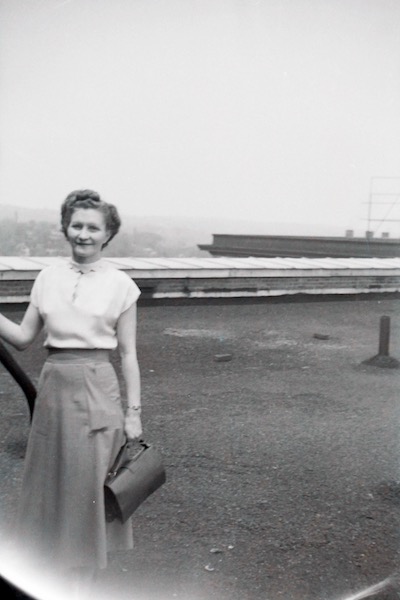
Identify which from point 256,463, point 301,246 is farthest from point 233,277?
point 301,246

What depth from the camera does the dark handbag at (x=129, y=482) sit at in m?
2.90

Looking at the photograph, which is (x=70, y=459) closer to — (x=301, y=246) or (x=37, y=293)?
(x=37, y=293)

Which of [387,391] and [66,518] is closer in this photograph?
[66,518]

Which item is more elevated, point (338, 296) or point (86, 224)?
point (86, 224)

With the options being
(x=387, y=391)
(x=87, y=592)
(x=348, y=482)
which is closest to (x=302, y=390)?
(x=387, y=391)

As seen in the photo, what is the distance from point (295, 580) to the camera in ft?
10.8

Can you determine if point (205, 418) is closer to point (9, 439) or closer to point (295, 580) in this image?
point (9, 439)

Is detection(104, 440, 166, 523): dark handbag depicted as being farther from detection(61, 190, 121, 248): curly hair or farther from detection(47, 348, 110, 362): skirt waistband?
detection(61, 190, 121, 248): curly hair

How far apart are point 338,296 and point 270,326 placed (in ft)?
6.98

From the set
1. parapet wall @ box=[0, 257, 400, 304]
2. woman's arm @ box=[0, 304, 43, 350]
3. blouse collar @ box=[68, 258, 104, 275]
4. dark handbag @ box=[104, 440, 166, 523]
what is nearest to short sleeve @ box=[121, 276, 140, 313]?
blouse collar @ box=[68, 258, 104, 275]

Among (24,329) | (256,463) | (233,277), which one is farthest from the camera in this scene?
(233,277)

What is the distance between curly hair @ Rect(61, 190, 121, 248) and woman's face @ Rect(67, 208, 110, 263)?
0.06 ft

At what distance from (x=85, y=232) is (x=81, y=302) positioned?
289 mm

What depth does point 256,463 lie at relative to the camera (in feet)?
15.5
